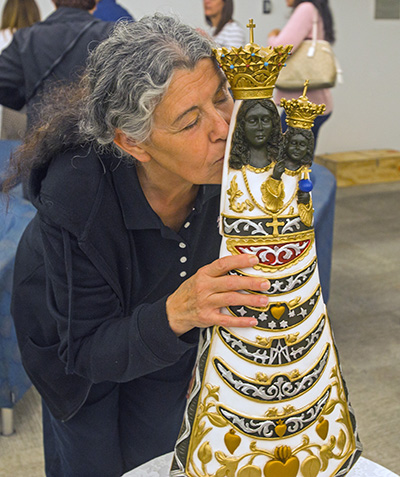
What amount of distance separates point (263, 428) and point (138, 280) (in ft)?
1.32

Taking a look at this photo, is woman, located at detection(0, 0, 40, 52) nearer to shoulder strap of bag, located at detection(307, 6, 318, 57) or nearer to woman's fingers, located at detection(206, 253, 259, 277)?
shoulder strap of bag, located at detection(307, 6, 318, 57)

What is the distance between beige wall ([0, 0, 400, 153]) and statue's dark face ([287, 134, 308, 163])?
440 cm

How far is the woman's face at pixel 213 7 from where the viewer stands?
3.28 meters

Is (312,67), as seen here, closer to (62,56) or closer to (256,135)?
(62,56)

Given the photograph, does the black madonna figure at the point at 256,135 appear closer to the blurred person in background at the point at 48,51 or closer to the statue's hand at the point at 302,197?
the statue's hand at the point at 302,197

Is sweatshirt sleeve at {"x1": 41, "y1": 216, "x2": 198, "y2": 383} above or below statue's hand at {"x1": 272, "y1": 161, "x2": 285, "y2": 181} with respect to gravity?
below

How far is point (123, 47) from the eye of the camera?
93 centimetres

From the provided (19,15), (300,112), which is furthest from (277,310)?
A: (19,15)

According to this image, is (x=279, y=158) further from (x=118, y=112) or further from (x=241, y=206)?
(x=118, y=112)

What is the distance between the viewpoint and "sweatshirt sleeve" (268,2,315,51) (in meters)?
2.71

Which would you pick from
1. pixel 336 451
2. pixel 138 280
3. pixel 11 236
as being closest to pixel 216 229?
pixel 138 280

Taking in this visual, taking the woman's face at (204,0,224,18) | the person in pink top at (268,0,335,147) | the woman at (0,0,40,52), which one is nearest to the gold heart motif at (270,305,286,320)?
the person in pink top at (268,0,335,147)

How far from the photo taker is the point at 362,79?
5500 mm

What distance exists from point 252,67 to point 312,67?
2.01 m
